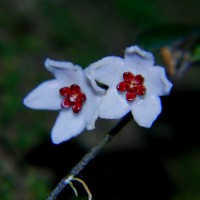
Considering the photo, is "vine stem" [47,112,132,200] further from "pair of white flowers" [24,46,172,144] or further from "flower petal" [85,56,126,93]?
"flower petal" [85,56,126,93]

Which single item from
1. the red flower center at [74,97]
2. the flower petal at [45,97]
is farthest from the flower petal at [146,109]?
the flower petal at [45,97]

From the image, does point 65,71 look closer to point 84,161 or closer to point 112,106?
point 112,106

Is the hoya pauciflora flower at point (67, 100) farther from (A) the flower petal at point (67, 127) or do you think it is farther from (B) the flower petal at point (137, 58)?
(B) the flower petal at point (137, 58)

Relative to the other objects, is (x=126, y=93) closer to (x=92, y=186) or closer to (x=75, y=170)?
(x=75, y=170)

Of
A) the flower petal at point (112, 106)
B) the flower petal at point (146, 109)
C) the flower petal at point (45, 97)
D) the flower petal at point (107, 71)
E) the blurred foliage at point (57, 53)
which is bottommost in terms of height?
the flower petal at point (146, 109)

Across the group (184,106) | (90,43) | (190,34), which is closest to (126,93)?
(190,34)

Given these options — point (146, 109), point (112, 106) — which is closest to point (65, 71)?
point (112, 106)
